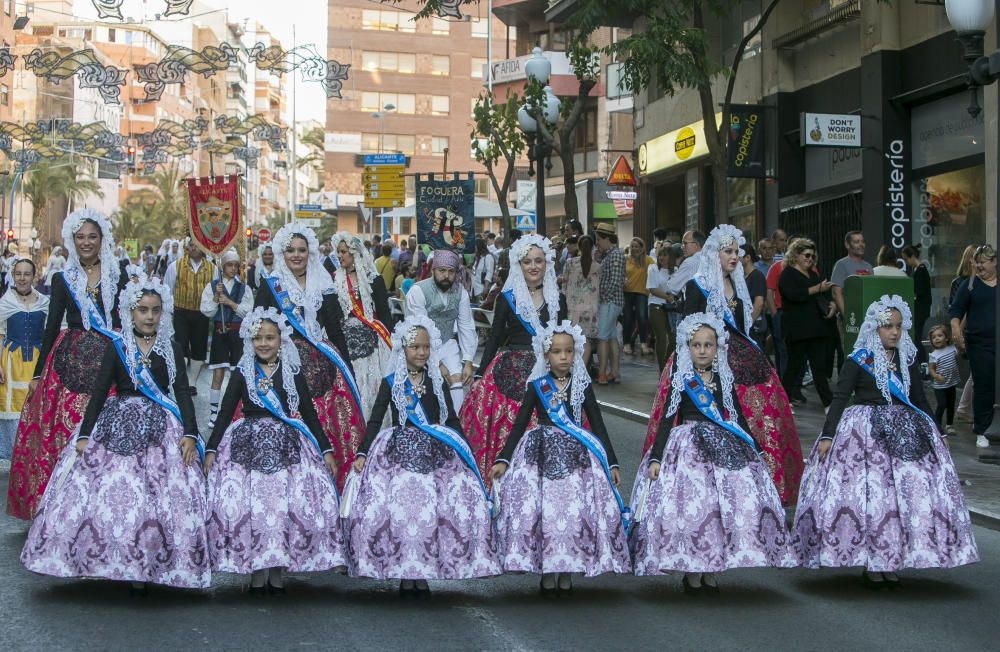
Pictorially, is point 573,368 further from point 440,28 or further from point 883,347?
point 440,28

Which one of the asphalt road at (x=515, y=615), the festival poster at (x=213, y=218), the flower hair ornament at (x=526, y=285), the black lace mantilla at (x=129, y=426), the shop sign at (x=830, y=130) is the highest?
the shop sign at (x=830, y=130)

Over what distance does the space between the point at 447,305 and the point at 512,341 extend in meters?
1.69

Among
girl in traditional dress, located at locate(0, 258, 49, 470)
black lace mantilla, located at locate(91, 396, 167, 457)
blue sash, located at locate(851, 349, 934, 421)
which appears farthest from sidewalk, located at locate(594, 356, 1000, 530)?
girl in traditional dress, located at locate(0, 258, 49, 470)

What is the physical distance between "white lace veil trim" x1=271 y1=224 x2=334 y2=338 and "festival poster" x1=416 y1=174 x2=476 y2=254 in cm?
1506

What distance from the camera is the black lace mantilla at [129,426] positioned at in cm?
749

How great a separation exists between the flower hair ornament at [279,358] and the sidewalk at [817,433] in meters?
5.05

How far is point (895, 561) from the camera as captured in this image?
762 cm

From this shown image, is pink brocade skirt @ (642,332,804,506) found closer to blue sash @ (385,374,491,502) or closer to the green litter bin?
blue sash @ (385,374,491,502)

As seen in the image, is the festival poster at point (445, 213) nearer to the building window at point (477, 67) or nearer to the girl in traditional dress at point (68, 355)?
the girl in traditional dress at point (68, 355)

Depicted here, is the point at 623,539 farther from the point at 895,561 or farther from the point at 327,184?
the point at 327,184

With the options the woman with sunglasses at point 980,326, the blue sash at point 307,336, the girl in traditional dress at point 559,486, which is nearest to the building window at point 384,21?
the woman with sunglasses at point 980,326

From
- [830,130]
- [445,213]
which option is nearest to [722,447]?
[830,130]

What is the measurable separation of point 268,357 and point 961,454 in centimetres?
753

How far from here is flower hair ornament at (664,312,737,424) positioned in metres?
7.91
